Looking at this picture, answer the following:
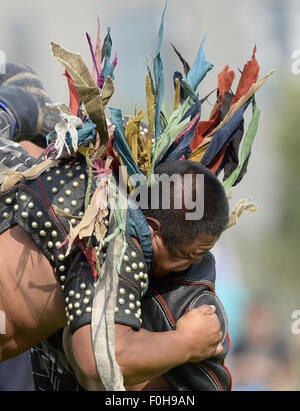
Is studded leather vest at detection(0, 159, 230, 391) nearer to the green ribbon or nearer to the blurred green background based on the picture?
the green ribbon

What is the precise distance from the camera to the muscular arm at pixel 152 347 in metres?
1.48

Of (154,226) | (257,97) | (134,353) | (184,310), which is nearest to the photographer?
(134,353)

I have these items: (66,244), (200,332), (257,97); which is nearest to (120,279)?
(66,244)

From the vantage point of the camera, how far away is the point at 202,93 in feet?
19.1

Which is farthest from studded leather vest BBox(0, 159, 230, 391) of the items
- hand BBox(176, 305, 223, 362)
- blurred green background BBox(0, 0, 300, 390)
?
blurred green background BBox(0, 0, 300, 390)

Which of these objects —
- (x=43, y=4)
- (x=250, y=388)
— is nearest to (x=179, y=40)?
(x=43, y=4)

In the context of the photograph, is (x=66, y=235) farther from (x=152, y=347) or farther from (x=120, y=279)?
(x=152, y=347)

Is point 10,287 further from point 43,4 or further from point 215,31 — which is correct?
point 43,4

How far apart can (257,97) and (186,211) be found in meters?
4.10

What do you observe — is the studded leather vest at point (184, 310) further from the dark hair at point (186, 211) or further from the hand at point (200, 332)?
the dark hair at point (186, 211)

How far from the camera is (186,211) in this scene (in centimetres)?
157

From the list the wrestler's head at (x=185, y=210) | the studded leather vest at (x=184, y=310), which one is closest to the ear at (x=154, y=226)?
the wrestler's head at (x=185, y=210)

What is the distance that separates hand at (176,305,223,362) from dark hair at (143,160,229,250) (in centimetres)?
19

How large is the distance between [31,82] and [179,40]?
406 cm
